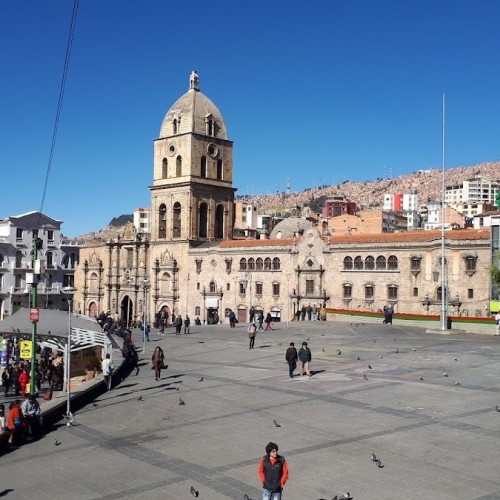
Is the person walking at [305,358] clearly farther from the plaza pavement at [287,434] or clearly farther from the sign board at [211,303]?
the sign board at [211,303]

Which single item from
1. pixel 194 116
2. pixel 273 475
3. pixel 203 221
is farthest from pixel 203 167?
pixel 273 475

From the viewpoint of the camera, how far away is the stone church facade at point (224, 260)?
170 feet

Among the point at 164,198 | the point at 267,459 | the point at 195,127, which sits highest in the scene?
the point at 195,127

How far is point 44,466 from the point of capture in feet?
47.5

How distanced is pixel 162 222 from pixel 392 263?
94.3 ft

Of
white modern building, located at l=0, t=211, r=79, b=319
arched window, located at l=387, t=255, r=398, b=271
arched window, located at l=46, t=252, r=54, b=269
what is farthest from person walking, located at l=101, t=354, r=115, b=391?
arched window, located at l=46, t=252, r=54, b=269

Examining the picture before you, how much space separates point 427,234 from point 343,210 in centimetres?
10830

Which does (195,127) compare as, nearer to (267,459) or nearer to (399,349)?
(399,349)

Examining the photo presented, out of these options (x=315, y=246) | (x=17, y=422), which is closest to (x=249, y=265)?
(x=315, y=246)

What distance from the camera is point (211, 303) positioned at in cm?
6694

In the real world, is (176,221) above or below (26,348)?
above

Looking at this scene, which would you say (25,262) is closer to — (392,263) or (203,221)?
(203,221)

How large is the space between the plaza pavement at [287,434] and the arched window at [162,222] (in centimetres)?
4610

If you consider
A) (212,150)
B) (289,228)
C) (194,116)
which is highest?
(194,116)
